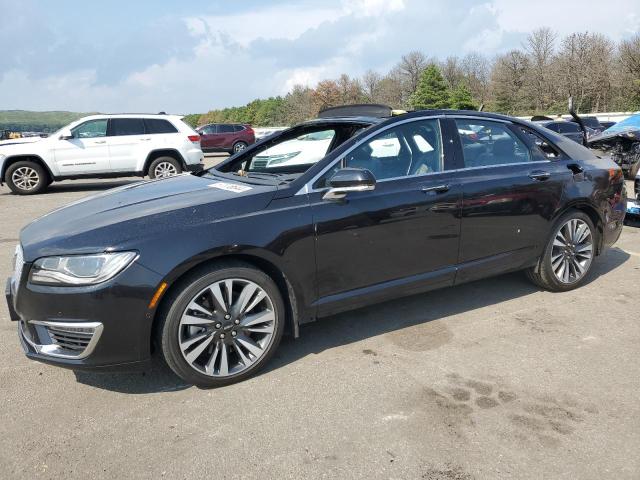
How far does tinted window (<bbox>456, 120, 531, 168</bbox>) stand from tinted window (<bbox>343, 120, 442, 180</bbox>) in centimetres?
26

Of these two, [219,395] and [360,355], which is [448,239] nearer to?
[360,355]

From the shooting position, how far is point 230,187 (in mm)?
3521

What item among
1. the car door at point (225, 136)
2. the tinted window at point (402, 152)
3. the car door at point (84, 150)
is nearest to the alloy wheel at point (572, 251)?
the tinted window at point (402, 152)

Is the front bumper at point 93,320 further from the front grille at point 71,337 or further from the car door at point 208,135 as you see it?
the car door at point 208,135

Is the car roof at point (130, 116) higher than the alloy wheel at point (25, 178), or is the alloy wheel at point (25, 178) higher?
the car roof at point (130, 116)

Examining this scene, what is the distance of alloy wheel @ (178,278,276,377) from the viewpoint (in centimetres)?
299

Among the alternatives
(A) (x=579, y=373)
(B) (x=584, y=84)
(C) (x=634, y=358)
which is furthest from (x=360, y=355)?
(B) (x=584, y=84)

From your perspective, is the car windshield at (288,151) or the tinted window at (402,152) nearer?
the tinted window at (402,152)

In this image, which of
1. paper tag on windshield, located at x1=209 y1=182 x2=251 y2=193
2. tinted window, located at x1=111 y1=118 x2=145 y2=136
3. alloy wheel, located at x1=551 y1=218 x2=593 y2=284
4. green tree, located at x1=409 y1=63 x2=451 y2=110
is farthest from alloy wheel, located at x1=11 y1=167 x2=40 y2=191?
green tree, located at x1=409 y1=63 x2=451 y2=110

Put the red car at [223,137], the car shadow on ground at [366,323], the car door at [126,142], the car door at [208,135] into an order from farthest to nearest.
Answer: the red car at [223,137] < the car door at [208,135] < the car door at [126,142] < the car shadow on ground at [366,323]

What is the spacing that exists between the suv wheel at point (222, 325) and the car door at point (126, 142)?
10.1 metres

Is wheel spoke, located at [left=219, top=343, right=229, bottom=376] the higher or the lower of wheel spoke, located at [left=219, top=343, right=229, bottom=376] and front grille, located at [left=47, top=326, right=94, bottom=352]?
the lower

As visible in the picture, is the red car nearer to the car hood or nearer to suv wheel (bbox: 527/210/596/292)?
suv wheel (bbox: 527/210/596/292)

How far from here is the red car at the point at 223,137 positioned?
25766 millimetres
